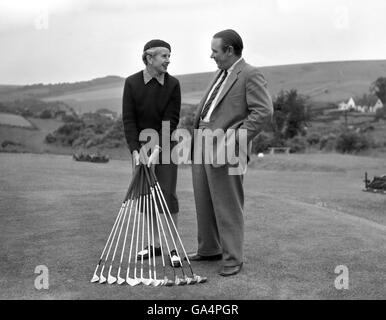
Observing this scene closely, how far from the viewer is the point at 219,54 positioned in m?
6.43

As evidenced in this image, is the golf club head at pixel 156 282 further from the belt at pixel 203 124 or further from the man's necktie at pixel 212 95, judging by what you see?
the man's necktie at pixel 212 95

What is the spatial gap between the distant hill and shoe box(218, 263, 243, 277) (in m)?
22.4

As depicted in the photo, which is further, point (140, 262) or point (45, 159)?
point (45, 159)

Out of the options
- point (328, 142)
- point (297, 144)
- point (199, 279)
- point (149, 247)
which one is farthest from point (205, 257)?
point (297, 144)

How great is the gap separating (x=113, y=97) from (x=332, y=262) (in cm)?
2984

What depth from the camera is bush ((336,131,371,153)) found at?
129ft

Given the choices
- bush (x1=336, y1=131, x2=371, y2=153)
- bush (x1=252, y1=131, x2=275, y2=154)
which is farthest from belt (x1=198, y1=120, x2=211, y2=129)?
bush (x1=336, y1=131, x2=371, y2=153)

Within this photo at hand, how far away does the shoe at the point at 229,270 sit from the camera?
6.24 metres

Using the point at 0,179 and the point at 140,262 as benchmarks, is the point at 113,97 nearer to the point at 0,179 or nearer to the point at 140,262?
the point at 0,179

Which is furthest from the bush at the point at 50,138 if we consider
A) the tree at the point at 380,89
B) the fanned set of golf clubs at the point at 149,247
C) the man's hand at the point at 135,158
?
the tree at the point at 380,89
